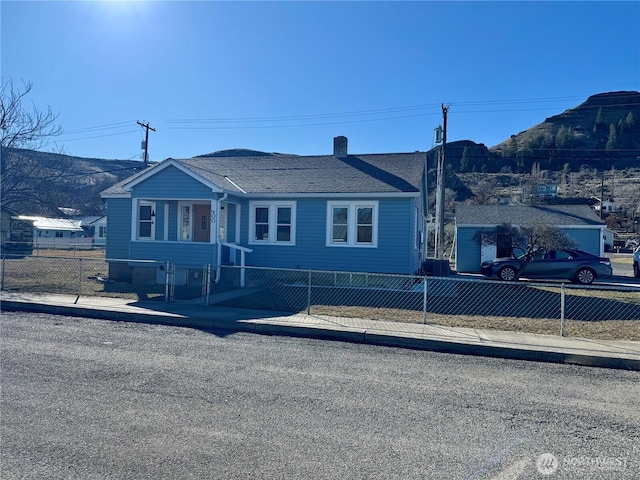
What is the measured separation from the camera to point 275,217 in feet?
51.4

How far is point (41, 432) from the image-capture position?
3.80 metres

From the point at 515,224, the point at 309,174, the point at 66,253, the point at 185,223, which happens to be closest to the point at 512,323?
the point at 309,174

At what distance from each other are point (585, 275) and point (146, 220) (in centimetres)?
1685

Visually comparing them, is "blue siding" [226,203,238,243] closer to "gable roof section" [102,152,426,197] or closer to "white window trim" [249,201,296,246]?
"white window trim" [249,201,296,246]

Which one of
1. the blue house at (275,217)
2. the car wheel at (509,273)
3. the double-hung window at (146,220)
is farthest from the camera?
the car wheel at (509,273)

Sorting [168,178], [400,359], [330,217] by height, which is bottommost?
[400,359]

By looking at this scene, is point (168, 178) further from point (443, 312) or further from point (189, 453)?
point (189, 453)

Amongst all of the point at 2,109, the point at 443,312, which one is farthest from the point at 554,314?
the point at 2,109

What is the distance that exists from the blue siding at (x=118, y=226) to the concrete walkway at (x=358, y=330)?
6255mm

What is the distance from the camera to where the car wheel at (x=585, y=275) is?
17.2m

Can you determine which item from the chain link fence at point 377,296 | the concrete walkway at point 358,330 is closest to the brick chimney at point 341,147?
the chain link fence at point 377,296

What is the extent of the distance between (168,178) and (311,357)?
974cm

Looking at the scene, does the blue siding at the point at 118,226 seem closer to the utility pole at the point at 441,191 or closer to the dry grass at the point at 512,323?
the dry grass at the point at 512,323

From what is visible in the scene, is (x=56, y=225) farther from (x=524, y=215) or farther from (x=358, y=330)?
(x=358, y=330)
